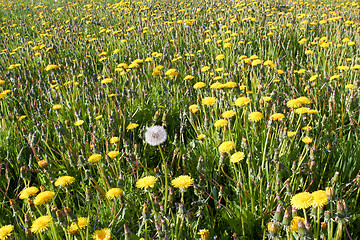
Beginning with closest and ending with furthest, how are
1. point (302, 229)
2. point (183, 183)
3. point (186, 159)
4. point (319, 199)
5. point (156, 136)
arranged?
point (302, 229) → point (319, 199) → point (183, 183) → point (156, 136) → point (186, 159)

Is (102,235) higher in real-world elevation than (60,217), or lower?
lower

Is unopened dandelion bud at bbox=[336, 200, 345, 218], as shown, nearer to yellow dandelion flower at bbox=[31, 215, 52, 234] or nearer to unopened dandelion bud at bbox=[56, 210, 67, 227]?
unopened dandelion bud at bbox=[56, 210, 67, 227]

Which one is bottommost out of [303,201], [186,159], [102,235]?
[186,159]

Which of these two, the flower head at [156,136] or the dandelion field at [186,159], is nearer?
the dandelion field at [186,159]

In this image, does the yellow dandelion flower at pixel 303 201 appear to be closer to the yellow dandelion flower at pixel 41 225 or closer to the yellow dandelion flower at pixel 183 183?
the yellow dandelion flower at pixel 183 183

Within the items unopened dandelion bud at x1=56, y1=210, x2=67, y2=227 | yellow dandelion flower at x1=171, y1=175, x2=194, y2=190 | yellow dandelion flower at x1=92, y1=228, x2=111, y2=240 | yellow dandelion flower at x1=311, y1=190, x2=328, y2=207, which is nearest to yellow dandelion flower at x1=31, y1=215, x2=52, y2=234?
unopened dandelion bud at x1=56, y1=210, x2=67, y2=227

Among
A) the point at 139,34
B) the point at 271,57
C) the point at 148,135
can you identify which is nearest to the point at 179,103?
the point at 148,135

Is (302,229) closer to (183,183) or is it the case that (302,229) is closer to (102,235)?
(183,183)

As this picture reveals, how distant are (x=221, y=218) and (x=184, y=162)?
45 centimetres

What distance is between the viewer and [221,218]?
5.28 ft

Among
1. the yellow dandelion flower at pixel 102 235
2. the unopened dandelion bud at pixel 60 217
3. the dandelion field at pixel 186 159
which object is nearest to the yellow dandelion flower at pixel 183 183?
the dandelion field at pixel 186 159

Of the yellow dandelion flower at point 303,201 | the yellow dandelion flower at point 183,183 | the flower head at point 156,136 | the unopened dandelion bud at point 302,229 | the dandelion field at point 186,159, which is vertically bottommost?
the dandelion field at point 186,159

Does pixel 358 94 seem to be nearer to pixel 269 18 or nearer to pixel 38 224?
pixel 38 224

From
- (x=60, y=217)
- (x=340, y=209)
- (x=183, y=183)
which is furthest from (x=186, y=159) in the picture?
(x=340, y=209)
